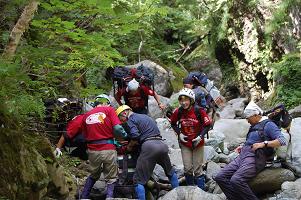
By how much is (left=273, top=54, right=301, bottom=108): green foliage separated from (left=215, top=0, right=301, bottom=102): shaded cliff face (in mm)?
648

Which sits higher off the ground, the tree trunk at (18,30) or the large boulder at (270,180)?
the tree trunk at (18,30)

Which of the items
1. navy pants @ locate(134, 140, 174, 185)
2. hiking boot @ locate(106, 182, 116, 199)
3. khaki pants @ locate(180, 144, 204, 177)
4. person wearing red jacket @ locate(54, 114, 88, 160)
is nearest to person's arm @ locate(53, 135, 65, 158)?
person wearing red jacket @ locate(54, 114, 88, 160)

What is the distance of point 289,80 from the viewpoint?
16812mm

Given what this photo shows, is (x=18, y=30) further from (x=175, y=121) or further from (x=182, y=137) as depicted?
(x=182, y=137)

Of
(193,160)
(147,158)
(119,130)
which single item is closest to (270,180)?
(193,160)

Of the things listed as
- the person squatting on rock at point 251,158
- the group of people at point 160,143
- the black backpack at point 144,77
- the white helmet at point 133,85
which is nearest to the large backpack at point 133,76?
the black backpack at point 144,77

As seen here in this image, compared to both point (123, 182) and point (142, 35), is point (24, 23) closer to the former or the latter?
point (123, 182)

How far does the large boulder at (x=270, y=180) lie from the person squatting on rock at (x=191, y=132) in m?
1.05

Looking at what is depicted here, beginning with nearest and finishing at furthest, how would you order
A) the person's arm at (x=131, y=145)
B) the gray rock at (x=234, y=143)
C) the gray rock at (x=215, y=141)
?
the person's arm at (x=131, y=145)
the gray rock at (x=215, y=141)
the gray rock at (x=234, y=143)

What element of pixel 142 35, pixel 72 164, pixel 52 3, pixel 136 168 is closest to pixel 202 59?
pixel 142 35

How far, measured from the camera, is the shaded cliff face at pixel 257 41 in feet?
54.7

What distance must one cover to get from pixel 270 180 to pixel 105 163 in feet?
9.91

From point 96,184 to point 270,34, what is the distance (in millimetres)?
12516

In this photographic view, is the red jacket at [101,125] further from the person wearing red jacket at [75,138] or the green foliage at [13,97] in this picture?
the green foliage at [13,97]
